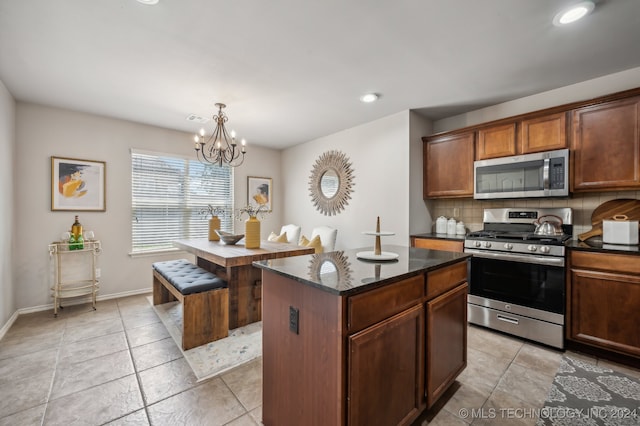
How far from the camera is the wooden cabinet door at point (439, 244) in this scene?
3041 mm

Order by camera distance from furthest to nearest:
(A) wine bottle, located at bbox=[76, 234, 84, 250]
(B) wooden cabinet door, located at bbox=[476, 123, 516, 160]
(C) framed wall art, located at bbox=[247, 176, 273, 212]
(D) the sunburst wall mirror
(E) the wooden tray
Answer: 1. (C) framed wall art, located at bbox=[247, 176, 273, 212]
2. (D) the sunburst wall mirror
3. (A) wine bottle, located at bbox=[76, 234, 84, 250]
4. (B) wooden cabinet door, located at bbox=[476, 123, 516, 160]
5. (E) the wooden tray

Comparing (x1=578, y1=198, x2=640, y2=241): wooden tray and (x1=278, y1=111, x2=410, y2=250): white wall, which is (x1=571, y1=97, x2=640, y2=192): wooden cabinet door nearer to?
(x1=578, y1=198, x2=640, y2=241): wooden tray

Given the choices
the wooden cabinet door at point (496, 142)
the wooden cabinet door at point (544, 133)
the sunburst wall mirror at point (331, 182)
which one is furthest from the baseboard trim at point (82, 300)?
the wooden cabinet door at point (544, 133)

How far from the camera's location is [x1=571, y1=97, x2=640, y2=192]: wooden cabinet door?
2.30 metres

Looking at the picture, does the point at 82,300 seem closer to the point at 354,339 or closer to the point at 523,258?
the point at 354,339

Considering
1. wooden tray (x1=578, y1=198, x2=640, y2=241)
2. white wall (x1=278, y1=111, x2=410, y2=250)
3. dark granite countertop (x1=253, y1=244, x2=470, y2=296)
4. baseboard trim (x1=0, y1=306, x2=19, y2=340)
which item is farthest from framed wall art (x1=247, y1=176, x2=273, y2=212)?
wooden tray (x1=578, y1=198, x2=640, y2=241)

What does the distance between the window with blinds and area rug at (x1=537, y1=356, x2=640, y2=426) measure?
455cm

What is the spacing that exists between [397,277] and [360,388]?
500 millimetres

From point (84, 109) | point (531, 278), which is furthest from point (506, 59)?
point (84, 109)

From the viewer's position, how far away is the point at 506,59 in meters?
2.29

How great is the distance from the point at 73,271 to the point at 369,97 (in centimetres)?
423

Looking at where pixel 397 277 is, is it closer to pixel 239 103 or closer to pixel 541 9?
pixel 541 9

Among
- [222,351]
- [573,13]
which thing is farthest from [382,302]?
[573,13]

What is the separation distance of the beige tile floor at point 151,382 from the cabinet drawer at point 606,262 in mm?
768
